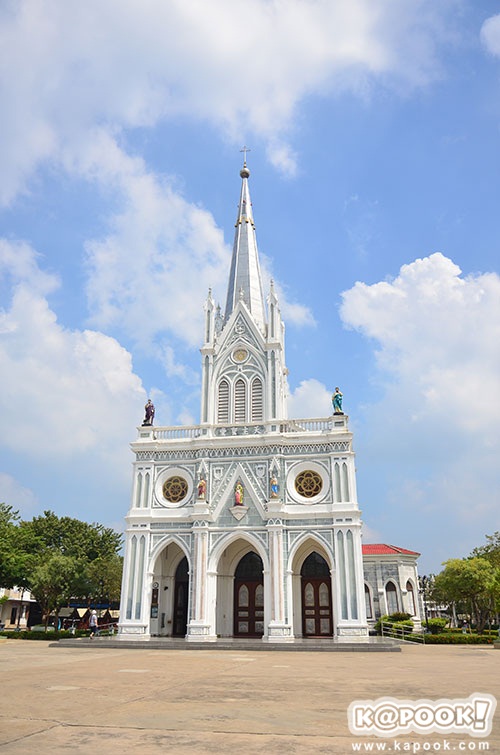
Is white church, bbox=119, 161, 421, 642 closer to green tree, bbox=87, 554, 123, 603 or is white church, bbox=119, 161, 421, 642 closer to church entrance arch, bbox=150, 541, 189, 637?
church entrance arch, bbox=150, 541, 189, 637

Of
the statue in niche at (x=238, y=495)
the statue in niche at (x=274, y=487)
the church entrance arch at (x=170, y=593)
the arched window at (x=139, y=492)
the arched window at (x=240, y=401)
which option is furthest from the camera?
the arched window at (x=240, y=401)

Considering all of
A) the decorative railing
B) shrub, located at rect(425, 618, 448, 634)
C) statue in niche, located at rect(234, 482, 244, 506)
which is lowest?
shrub, located at rect(425, 618, 448, 634)

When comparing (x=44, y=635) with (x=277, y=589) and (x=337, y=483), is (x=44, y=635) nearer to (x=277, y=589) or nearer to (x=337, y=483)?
(x=277, y=589)

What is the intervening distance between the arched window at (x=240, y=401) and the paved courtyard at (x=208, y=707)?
21.4m

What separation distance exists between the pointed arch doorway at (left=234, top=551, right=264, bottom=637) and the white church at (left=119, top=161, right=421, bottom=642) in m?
0.06

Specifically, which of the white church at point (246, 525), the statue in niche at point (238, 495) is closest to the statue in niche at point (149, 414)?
→ the white church at point (246, 525)

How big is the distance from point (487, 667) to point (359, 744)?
11905 mm

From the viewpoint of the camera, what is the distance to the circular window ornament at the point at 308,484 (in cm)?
3219

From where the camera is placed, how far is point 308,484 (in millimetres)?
32375

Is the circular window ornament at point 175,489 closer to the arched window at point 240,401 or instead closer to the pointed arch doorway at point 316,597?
the arched window at point 240,401

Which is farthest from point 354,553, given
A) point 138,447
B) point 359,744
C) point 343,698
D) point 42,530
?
point 42,530

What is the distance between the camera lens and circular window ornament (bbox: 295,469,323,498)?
32188mm

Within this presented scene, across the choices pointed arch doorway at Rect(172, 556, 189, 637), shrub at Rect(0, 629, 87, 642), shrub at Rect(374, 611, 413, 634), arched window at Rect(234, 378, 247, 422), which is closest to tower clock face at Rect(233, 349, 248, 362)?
arched window at Rect(234, 378, 247, 422)

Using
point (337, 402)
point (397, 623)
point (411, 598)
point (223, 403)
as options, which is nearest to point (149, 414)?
point (223, 403)
